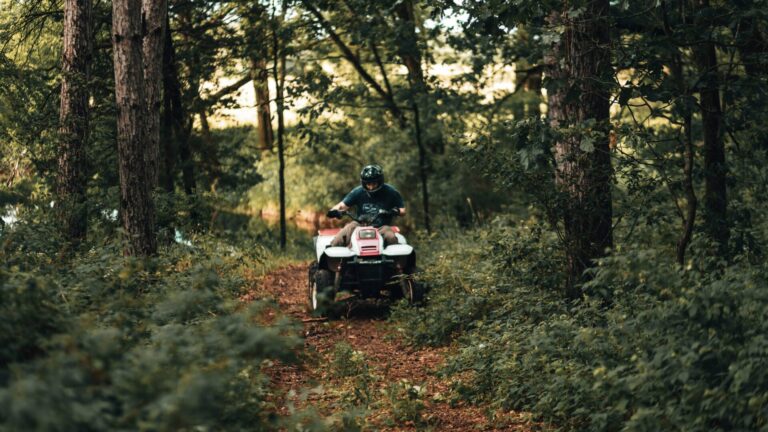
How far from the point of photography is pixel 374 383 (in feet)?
25.3

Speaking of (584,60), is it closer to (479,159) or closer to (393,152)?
(479,159)

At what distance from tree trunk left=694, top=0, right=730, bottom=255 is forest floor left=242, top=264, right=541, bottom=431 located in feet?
10.2

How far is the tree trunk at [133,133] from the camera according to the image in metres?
9.54

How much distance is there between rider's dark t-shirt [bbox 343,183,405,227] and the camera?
1145cm

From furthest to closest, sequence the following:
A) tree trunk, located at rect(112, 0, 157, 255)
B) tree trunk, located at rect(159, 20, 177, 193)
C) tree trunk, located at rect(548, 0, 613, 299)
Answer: tree trunk, located at rect(159, 20, 177, 193) → tree trunk, located at rect(112, 0, 157, 255) → tree trunk, located at rect(548, 0, 613, 299)

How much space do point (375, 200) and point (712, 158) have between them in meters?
4.29

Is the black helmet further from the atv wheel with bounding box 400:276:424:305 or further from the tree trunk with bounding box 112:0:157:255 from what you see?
the tree trunk with bounding box 112:0:157:255

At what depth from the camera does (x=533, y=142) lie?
24.9ft

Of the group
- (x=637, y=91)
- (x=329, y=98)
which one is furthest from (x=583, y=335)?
(x=329, y=98)

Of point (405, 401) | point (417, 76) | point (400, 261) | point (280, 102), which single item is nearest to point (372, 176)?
point (400, 261)

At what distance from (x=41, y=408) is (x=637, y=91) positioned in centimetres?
615

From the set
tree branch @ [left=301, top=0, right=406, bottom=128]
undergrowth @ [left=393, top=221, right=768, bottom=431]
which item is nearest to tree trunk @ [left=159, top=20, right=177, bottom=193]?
tree branch @ [left=301, top=0, right=406, bottom=128]

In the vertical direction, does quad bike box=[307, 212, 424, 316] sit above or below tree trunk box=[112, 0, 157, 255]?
below

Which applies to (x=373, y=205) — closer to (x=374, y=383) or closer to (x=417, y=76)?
(x=374, y=383)
